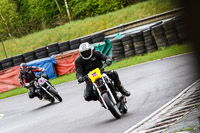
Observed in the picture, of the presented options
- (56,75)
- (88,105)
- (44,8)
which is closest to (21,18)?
(44,8)

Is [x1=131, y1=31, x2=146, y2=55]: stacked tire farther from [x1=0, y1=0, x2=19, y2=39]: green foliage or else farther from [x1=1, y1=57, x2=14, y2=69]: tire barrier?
[x1=0, y1=0, x2=19, y2=39]: green foliage

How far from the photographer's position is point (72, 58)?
1085 inches

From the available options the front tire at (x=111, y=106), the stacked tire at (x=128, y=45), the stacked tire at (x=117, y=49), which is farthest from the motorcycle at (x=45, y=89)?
the stacked tire at (x=117, y=49)

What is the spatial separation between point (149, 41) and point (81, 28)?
18373mm

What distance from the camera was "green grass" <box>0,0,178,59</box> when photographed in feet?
125

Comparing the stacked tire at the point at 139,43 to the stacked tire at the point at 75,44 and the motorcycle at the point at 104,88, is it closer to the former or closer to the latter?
the stacked tire at the point at 75,44

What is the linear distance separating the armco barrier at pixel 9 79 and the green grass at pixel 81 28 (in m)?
13.2

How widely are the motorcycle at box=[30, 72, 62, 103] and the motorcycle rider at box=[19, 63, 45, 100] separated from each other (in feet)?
0.72

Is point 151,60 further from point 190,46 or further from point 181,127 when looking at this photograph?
point 190,46

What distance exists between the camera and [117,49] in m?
25.1

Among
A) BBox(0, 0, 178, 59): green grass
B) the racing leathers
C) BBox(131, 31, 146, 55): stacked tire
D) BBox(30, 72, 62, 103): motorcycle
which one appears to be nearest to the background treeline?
BBox(0, 0, 178, 59): green grass

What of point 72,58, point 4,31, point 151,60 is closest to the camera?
point 151,60

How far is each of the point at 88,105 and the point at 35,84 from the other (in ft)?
13.5

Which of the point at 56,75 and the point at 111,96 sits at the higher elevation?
the point at 111,96
